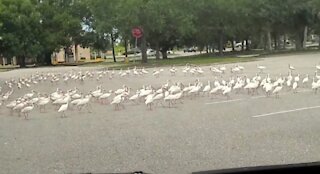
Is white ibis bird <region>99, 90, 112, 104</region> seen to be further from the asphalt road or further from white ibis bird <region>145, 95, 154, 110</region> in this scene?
white ibis bird <region>145, 95, 154, 110</region>

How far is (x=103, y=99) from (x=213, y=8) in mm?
35100

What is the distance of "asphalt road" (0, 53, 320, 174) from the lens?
7766mm

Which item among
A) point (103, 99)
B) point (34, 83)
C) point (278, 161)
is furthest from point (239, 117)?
point (34, 83)

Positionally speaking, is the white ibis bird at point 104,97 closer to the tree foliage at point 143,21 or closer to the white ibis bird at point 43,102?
the white ibis bird at point 43,102

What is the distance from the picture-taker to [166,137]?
10.0 m

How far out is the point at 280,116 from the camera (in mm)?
12234

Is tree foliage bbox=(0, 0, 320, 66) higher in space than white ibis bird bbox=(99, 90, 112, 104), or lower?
higher

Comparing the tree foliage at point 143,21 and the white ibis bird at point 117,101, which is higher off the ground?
the tree foliage at point 143,21

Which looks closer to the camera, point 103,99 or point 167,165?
point 167,165

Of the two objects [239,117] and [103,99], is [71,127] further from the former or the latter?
[103,99]

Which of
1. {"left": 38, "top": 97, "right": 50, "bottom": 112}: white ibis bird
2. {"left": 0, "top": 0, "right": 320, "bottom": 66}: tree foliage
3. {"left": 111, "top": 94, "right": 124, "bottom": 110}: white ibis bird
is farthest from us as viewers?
{"left": 0, "top": 0, "right": 320, "bottom": 66}: tree foliage

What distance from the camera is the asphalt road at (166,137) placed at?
306 inches

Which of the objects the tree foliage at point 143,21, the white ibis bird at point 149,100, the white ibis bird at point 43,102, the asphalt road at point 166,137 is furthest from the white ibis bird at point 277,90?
the tree foliage at point 143,21

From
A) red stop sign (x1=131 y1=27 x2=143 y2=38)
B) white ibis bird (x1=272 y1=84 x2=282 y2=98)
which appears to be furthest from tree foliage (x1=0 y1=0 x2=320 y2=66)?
white ibis bird (x1=272 y1=84 x2=282 y2=98)
